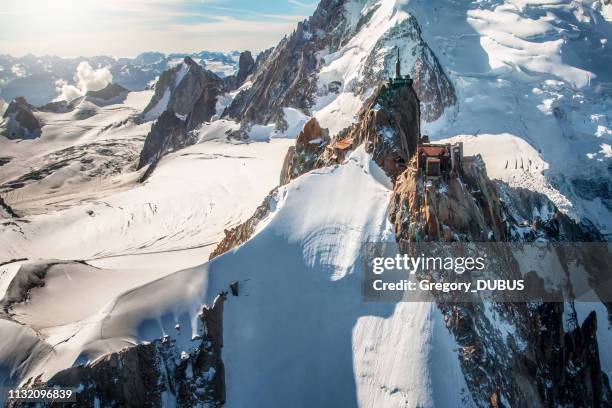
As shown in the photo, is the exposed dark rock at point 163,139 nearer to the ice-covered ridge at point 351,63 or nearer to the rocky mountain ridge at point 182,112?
the rocky mountain ridge at point 182,112

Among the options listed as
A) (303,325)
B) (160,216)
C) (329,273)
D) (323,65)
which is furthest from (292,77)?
(303,325)

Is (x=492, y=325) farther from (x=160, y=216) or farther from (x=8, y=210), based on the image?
(x=8, y=210)

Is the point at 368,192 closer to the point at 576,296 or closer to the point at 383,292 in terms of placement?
the point at 383,292

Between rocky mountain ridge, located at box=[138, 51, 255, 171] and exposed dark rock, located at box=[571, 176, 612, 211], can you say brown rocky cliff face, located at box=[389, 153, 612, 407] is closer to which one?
exposed dark rock, located at box=[571, 176, 612, 211]

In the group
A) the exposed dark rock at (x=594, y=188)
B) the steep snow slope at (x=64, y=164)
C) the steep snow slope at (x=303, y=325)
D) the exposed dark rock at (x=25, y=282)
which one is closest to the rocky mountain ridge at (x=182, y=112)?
the steep snow slope at (x=64, y=164)

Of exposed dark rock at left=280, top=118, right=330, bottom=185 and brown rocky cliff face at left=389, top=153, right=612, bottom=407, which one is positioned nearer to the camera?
brown rocky cliff face at left=389, top=153, right=612, bottom=407

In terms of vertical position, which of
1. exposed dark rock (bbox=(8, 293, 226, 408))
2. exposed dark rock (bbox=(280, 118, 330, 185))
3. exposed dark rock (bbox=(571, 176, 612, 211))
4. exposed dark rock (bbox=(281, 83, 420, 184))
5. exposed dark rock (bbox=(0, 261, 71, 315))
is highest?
exposed dark rock (bbox=(281, 83, 420, 184))

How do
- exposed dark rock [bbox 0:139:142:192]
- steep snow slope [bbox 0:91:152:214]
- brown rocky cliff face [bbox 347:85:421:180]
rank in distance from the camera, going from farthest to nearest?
1. exposed dark rock [bbox 0:139:142:192]
2. steep snow slope [bbox 0:91:152:214]
3. brown rocky cliff face [bbox 347:85:421:180]

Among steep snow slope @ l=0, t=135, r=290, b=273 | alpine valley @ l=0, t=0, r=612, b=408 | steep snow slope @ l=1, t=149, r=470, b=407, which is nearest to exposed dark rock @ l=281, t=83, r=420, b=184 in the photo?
alpine valley @ l=0, t=0, r=612, b=408
